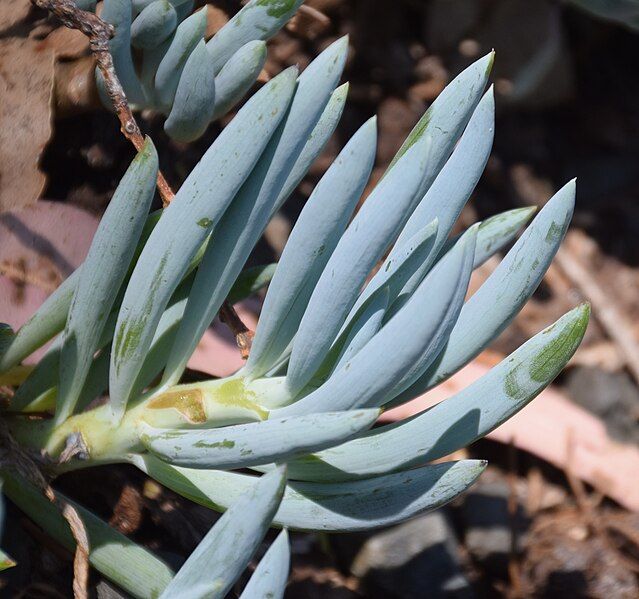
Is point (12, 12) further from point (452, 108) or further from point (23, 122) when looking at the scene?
point (452, 108)

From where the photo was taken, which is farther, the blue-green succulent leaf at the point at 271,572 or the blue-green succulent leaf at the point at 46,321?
the blue-green succulent leaf at the point at 46,321

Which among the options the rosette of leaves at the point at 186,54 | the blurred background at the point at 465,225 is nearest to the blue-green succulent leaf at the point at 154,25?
the rosette of leaves at the point at 186,54

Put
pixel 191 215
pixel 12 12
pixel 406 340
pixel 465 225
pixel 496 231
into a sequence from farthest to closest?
pixel 465 225
pixel 12 12
pixel 496 231
pixel 191 215
pixel 406 340

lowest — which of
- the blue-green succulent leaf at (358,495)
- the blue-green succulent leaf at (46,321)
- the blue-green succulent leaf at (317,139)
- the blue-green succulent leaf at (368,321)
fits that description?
the blue-green succulent leaf at (358,495)

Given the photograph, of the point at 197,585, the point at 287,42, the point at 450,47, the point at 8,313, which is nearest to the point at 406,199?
the point at 197,585

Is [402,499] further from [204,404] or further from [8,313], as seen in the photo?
[8,313]

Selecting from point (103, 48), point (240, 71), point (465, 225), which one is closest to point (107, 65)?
point (103, 48)

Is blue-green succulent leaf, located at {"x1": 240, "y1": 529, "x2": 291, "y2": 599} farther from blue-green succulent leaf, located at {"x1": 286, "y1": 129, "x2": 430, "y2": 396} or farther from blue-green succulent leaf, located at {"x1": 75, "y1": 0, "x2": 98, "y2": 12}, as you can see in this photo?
blue-green succulent leaf, located at {"x1": 75, "y1": 0, "x2": 98, "y2": 12}

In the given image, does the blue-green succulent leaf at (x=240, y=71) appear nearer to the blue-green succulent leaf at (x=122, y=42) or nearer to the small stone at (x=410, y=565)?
the blue-green succulent leaf at (x=122, y=42)
